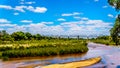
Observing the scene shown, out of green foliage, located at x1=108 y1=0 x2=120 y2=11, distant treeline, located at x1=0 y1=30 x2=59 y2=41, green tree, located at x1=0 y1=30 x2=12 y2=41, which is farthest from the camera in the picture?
distant treeline, located at x1=0 y1=30 x2=59 y2=41

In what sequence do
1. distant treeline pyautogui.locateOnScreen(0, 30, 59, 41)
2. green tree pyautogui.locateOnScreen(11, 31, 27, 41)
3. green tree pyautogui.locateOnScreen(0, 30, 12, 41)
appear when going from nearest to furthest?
1. green tree pyautogui.locateOnScreen(0, 30, 12, 41)
2. distant treeline pyautogui.locateOnScreen(0, 30, 59, 41)
3. green tree pyautogui.locateOnScreen(11, 31, 27, 41)

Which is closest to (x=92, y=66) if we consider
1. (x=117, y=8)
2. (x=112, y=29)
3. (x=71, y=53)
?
(x=112, y=29)

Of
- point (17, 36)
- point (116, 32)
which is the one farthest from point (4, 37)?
point (116, 32)

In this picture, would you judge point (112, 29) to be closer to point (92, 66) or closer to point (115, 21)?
point (115, 21)

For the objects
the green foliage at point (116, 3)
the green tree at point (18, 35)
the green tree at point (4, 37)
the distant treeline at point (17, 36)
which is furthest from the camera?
the green tree at point (18, 35)

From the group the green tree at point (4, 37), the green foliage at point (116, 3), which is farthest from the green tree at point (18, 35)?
the green foliage at point (116, 3)

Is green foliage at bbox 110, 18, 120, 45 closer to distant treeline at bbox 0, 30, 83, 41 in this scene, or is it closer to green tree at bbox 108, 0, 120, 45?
green tree at bbox 108, 0, 120, 45

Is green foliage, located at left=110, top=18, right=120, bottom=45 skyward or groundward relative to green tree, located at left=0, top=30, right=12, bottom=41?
groundward

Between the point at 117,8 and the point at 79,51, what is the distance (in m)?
23.8

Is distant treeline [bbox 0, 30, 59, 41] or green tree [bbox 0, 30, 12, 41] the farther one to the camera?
distant treeline [bbox 0, 30, 59, 41]

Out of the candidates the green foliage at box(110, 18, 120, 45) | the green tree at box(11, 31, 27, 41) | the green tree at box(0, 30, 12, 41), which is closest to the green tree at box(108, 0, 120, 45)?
the green foliage at box(110, 18, 120, 45)

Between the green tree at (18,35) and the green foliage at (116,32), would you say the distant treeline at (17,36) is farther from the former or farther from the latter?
the green foliage at (116,32)

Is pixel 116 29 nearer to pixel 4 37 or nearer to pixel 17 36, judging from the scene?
pixel 4 37

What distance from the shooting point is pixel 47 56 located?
4753cm
